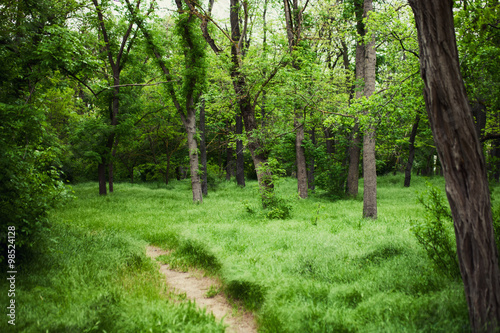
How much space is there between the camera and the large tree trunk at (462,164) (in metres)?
2.88

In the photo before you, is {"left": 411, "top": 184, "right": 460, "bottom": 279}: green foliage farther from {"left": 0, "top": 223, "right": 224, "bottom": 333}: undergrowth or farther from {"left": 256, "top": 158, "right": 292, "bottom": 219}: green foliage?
{"left": 256, "top": 158, "right": 292, "bottom": 219}: green foliage

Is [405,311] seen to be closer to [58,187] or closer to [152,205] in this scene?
[58,187]

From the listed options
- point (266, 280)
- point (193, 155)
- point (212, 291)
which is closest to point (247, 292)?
point (266, 280)

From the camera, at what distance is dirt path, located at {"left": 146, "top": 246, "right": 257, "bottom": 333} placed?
4.25m

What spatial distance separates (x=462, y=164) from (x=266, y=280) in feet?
10.6

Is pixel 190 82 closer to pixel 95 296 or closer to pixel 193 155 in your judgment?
pixel 193 155

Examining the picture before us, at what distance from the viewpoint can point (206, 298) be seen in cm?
510

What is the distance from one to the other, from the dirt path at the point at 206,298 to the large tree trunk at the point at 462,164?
2799 millimetres

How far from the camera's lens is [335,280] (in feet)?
15.5

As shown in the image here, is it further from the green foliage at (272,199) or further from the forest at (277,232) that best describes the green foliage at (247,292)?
the green foliage at (272,199)

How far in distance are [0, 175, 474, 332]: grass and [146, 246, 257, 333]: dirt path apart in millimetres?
211

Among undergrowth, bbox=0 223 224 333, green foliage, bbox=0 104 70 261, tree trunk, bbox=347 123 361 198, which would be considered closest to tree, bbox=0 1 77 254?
green foliage, bbox=0 104 70 261

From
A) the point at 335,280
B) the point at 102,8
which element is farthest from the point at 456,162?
the point at 102,8

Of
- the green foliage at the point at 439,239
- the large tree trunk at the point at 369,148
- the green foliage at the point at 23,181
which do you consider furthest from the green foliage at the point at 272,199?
the green foliage at the point at 23,181
